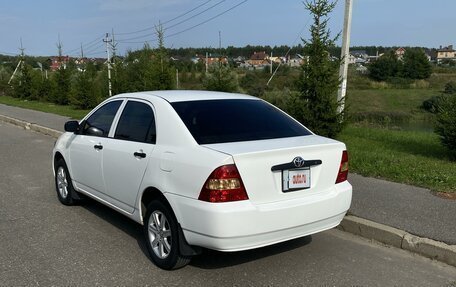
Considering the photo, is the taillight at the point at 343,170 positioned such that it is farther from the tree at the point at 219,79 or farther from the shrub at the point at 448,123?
the tree at the point at 219,79

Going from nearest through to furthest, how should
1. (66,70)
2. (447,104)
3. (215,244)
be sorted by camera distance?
(215,244) → (447,104) → (66,70)

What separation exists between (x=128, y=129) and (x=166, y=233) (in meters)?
1.31

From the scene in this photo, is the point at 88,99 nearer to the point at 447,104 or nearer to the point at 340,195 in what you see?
the point at 447,104

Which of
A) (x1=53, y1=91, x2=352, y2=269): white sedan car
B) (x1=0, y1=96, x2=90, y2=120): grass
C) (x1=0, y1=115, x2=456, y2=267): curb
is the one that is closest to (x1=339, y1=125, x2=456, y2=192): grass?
(x1=0, y1=115, x2=456, y2=267): curb

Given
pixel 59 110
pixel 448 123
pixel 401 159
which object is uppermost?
pixel 448 123

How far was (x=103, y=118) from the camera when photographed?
5555 millimetres

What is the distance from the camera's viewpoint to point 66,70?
104ft

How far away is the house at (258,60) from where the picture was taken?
6585 cm


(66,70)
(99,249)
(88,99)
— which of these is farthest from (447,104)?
(66,70)

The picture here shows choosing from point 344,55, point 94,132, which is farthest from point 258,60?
point 94,132

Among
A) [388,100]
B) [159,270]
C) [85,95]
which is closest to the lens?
[159,270]

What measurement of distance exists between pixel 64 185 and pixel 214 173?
11.8ft

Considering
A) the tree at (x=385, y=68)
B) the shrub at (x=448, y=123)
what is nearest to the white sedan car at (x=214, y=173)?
the shrub at (x=448, y=123)

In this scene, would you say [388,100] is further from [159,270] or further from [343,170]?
[159,270]
